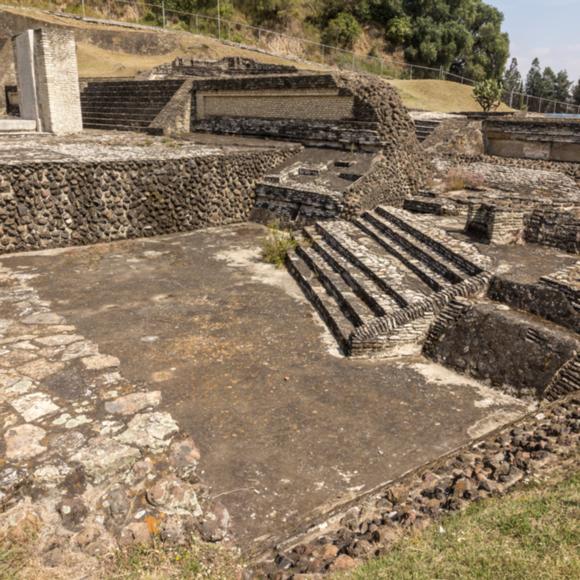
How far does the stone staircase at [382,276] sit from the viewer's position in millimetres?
6672

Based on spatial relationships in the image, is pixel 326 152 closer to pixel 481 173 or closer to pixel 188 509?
pixel 481 173

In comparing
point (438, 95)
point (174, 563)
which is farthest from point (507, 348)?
point (438, 95)

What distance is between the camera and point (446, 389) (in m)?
Result: 5.87

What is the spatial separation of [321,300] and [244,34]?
36178 millimetres

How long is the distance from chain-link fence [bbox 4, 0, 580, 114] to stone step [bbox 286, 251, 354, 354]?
28331mm

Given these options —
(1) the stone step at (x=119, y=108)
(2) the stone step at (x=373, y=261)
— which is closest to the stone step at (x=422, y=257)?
(2) the stone step at (x=373, y=261)

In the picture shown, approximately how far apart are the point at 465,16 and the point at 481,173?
41932 mm

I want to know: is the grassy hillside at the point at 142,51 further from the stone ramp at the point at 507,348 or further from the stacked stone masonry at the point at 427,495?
the stacked stone masonry at the point at 427,495

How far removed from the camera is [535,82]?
251 ft

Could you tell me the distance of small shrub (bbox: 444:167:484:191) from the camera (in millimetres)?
12836

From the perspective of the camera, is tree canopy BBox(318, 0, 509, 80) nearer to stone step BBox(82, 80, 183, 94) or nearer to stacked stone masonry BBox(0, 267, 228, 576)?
stone step BBox(82, 80, 183, 94)

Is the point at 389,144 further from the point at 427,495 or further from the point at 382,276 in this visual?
the point at 427,495

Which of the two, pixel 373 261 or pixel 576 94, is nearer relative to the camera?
pixel 373 261

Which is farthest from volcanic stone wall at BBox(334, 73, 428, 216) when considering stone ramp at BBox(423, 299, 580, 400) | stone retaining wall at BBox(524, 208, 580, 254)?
stone ramp at BBox(423, 299, 580, 400)
